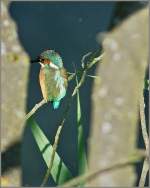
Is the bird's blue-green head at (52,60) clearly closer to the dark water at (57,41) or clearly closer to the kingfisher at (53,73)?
the kingfisher at (53,73)

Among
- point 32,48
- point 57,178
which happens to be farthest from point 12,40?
point 32,48

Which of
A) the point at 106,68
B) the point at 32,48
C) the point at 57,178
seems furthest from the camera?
the point at 32,48

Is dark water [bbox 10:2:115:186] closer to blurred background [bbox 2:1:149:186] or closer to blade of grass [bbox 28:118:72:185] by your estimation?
blurred background [bbox 2:1:149:186]

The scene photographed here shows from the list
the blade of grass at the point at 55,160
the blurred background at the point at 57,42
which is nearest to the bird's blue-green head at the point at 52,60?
the blade of grass at the point at 55,160

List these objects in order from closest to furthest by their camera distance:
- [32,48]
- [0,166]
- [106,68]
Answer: [106,68] → [0,166] → [32,48]

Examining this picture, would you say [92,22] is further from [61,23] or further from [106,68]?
[106,68]

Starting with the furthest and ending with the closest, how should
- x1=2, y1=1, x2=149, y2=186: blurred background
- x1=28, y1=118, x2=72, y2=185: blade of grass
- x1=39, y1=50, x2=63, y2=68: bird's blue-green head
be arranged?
x1=2, y1=1, x2=149, y2=186: blurred background, x1=39, y1=50, x2=63, y2=68: bird's blue-green head, x1=28, y1=118, x2=72, y2=185: blade of grass

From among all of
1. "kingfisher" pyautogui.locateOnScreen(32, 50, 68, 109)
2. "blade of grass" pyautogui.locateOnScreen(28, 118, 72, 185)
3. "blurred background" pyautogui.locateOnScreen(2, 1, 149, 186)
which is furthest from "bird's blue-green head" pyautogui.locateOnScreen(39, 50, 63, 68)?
"blurred background" pyautogui.locateOnScreen(2, 1, 149, 186)

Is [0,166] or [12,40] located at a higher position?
[12,40]

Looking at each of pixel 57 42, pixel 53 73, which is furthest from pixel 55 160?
pixel 57 42
